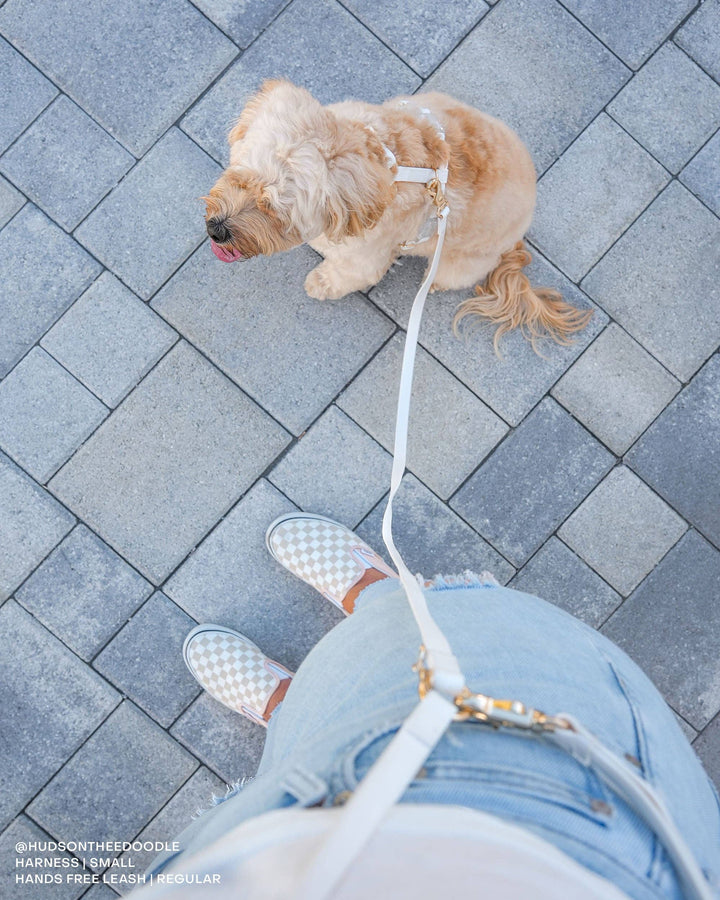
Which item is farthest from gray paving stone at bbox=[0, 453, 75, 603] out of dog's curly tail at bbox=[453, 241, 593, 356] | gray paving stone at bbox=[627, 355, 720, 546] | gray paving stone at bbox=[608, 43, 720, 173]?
gray paving stone at bbox=[608, 43, 720, 173]

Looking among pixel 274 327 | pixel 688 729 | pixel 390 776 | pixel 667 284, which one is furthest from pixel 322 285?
pixel 688 729

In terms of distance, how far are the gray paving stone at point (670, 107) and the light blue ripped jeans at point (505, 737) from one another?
2078 mm

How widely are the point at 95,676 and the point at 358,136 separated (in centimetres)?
215

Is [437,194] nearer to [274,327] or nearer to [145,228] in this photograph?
[274,327]

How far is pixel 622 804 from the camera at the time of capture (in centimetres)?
112

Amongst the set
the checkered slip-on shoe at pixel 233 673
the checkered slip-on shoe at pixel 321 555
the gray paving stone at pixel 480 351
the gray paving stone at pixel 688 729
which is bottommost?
the checkered slip-on shoe at pixel 233 673

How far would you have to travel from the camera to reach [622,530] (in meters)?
2.63

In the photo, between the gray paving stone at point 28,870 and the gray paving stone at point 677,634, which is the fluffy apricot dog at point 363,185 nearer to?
the gray paving stone at point 677,634

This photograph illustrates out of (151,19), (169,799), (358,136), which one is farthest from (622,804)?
(151,19)

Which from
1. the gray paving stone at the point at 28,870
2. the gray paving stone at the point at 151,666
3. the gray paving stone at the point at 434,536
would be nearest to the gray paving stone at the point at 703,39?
the gray paving stone at the point at 434,536

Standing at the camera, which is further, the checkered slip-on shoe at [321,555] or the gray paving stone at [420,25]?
the gray paving stone at [420,25]

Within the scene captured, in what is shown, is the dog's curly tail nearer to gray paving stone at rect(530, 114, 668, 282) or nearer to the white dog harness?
gray paving stone at rect(530, 114, 668, 282)

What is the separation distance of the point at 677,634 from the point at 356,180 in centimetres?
216

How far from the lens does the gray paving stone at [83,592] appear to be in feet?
8.20
